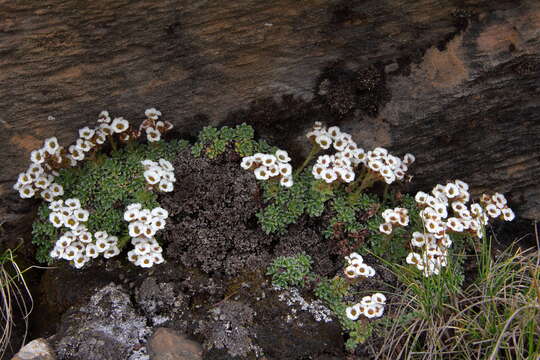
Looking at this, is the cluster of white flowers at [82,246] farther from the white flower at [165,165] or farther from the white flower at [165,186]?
the white flower at [165,165]

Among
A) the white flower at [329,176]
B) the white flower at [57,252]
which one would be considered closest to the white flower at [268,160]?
the white flower at [329,176]

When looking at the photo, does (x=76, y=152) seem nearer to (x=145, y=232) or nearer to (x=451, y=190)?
(x=145, y=232)

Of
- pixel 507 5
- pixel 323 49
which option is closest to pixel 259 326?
pixel 323 49

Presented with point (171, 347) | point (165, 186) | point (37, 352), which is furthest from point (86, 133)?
point (171, 347)

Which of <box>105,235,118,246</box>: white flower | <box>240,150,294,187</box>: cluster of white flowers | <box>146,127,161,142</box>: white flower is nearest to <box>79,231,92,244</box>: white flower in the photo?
<box>105,235,118,246</box>: white flower

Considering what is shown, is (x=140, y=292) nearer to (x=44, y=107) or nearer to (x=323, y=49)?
(x=44, y=107)
